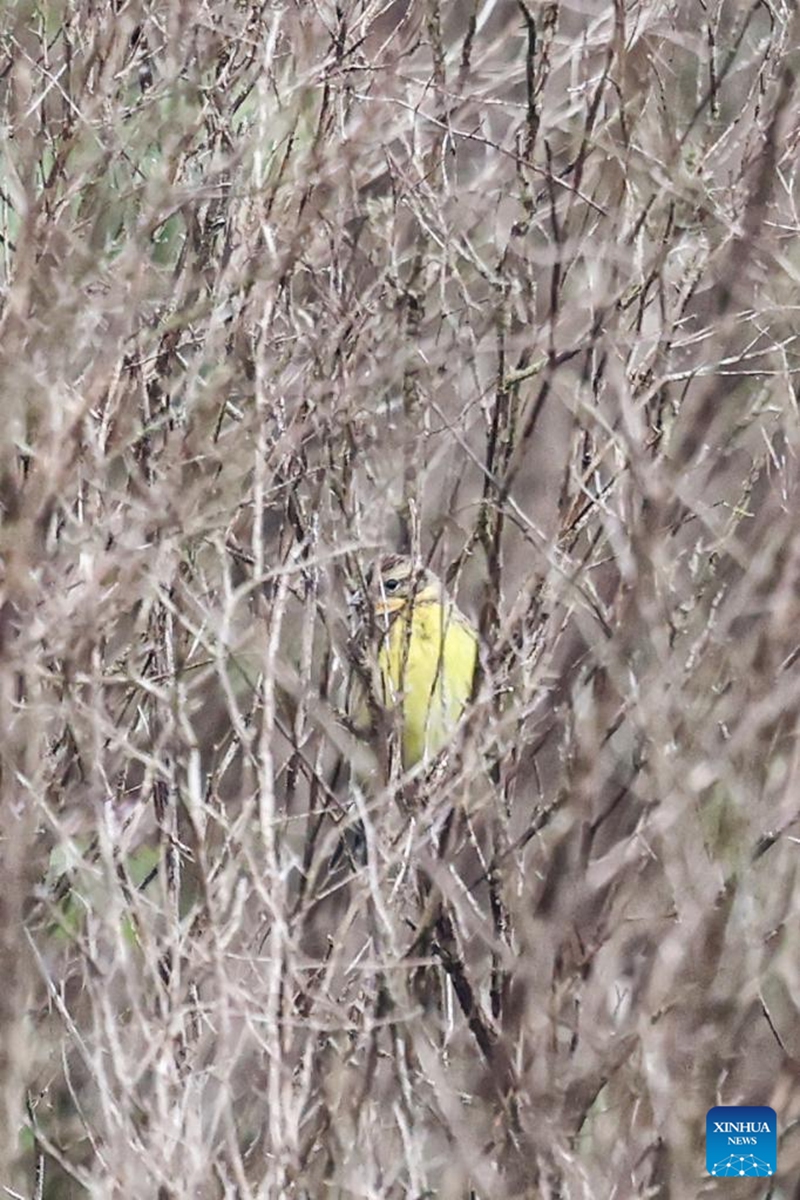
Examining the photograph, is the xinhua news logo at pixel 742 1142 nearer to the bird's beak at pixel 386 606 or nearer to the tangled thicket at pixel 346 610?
the tangled thicket at pixel 346 610

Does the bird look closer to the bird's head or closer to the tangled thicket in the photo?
the bird's head

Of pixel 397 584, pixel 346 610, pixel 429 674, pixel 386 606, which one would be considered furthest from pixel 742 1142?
pixel 429 674

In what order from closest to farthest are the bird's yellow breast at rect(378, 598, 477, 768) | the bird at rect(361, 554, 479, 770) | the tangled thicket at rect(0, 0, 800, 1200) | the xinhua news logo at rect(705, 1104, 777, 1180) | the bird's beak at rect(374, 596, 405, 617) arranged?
the tangled thicket at rect(0, 0, 800, 1200)
the xinhua news logo at rect(705, 1104, 777, 1180)
the bird at rect(361, 554, 479, 770)
the bird's beak at rect(374, 596, 405, 617)
the bird's yellow breast at rect(378, 598, 477, 768)

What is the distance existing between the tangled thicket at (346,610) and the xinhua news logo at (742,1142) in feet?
0.17

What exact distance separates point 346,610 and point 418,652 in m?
1.45

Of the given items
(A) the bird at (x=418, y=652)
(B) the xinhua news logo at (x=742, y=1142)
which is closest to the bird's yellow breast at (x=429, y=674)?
(A) the bird at (x=418, y=652)

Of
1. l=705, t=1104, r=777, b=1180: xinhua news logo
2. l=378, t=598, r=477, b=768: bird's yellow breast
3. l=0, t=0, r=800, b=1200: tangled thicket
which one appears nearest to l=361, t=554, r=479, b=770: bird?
l=378, t=598, r=477, b=768: bird's yellow breast

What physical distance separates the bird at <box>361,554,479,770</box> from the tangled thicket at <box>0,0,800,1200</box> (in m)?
0.13

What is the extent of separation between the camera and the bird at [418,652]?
4.52m

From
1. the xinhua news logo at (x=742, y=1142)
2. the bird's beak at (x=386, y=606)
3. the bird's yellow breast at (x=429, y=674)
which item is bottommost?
the xinhua news logo at (x=742, y=1142)

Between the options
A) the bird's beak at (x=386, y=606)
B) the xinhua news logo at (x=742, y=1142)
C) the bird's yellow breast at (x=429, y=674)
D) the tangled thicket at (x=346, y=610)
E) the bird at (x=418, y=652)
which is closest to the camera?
the tangled thicket at (x=346, y=610)

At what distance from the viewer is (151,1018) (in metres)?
4.12

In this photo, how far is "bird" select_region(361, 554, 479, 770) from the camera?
452cm

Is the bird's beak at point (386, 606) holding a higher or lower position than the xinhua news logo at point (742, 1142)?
higher
